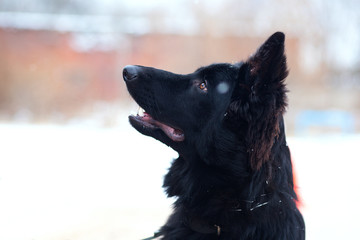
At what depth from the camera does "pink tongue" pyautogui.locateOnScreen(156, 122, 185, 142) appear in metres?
2.67

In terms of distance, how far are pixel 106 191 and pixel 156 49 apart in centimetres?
1394

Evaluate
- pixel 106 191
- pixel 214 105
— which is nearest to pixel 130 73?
pixel 214 105

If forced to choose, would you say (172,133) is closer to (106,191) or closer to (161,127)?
(161,127)

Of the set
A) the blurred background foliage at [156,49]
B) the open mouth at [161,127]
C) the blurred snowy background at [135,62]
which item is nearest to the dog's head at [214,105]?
the open mouth at [161,127]

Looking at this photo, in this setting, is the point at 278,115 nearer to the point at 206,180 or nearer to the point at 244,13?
the point at 206,180

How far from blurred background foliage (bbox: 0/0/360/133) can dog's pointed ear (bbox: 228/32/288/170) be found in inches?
584

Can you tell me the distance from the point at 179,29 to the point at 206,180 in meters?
18.5

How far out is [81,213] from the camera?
4711 millimetres

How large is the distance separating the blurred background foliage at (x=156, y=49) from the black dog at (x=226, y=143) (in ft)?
47.6

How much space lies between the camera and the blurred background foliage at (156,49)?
59.1ft

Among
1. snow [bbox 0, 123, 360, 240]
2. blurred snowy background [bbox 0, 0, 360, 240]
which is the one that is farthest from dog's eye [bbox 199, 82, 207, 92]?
blurred snowy background [bbox 0, 0, 360, 240]

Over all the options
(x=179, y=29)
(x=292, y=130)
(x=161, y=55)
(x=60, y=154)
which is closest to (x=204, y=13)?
(x=179, y=29)

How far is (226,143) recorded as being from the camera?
2516 millimetres

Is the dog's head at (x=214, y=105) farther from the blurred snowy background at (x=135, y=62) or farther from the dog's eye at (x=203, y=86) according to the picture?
the blurred snowy background at (x=135, y=62)
